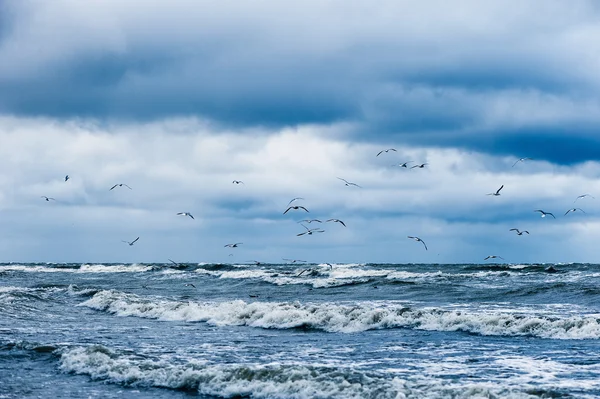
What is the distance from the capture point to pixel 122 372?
50.4 feet

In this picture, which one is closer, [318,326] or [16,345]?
[16,345]

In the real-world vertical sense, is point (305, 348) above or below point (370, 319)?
below

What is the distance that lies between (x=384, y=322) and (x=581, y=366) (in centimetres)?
872

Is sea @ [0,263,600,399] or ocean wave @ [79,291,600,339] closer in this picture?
sea @ [0,263,600,399]

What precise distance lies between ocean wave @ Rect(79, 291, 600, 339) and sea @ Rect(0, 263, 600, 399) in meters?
0.05

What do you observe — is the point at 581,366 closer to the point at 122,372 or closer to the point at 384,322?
the point at 384,322

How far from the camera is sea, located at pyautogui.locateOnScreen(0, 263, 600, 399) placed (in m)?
13.7

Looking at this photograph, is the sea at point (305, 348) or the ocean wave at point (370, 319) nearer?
the sea at point (305, 348)

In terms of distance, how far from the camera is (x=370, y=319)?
77.4 ft

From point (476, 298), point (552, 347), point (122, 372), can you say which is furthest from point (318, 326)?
point (476, 298)

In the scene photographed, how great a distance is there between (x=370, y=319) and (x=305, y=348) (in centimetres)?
514

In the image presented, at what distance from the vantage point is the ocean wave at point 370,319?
20920 mm

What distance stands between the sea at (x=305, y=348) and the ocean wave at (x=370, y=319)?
0.18 ft

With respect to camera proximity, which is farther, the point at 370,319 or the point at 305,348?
the point at 370,319
